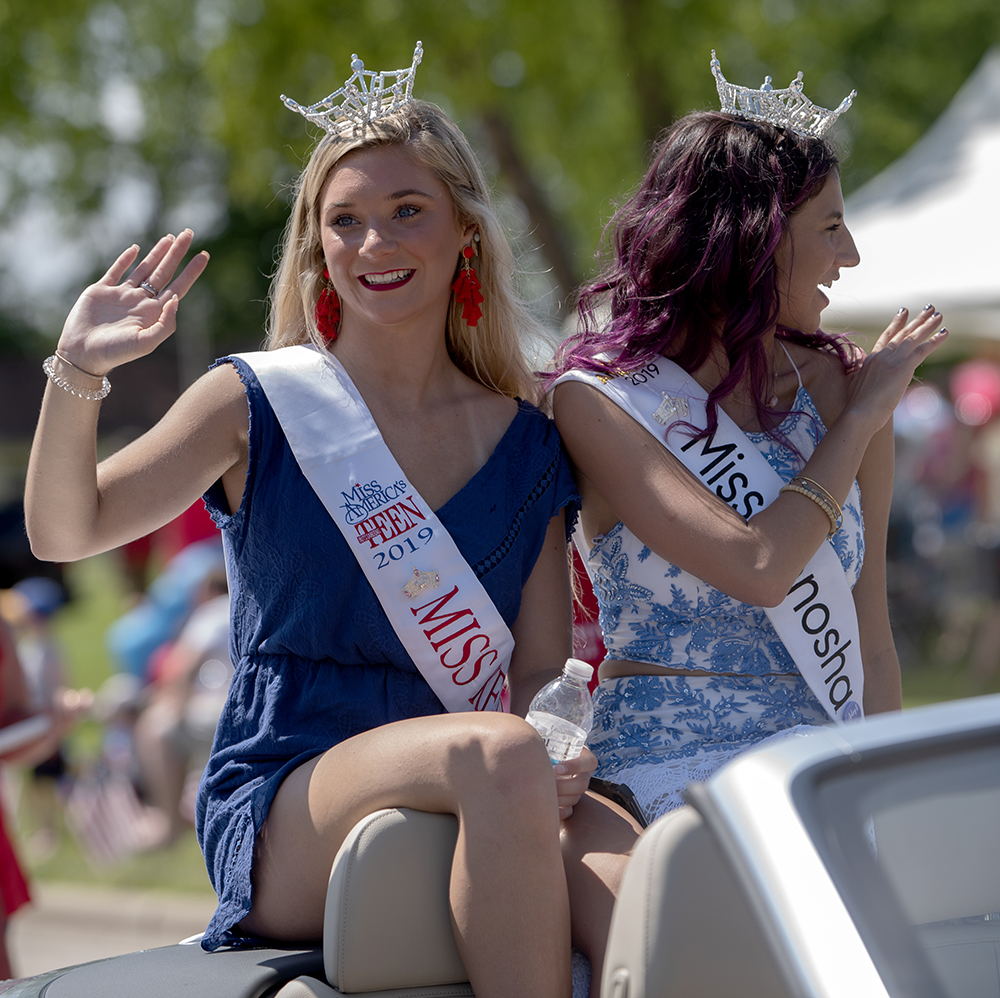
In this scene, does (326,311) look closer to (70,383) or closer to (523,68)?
(70,383)

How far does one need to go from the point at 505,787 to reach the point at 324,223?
111 centimetres

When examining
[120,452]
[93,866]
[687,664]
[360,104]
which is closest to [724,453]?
[687,664]

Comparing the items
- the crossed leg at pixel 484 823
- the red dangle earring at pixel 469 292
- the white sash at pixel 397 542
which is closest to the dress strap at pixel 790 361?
the red dangle earring at pixel 469 292

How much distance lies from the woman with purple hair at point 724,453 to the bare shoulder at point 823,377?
3cm

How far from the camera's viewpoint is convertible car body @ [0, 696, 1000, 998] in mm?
1157

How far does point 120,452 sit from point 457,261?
0.76 meters

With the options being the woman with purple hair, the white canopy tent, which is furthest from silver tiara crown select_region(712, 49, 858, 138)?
the white canopy tent

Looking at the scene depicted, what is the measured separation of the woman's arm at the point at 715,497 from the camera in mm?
2184

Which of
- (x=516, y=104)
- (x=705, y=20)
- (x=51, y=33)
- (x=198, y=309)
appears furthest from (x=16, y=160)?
(x=705, y=20)

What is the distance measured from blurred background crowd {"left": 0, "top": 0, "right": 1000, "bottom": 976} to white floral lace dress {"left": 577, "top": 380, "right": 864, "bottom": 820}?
59cm

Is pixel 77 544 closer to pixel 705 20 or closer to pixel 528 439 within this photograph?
pixel 528 439

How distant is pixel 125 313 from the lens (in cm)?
212

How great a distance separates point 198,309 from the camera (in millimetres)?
36344

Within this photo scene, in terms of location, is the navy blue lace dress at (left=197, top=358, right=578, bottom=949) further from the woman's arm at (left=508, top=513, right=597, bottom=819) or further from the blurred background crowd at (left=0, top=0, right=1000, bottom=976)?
the blurred background crowd at (left=0, top=0, right=1000, bottom=976)
